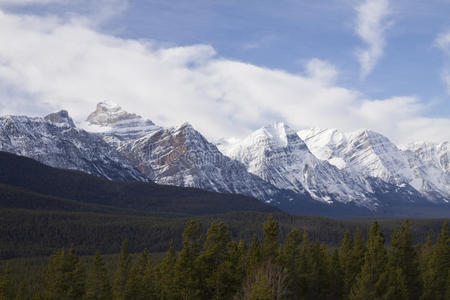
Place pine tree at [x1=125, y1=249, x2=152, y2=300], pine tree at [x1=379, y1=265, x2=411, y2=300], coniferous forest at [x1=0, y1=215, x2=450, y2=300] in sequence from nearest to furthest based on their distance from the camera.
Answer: coniferous forest at [x1=0, y1=215, x2=450, y2=300] < pine tree at [x1=379, y1=265, x2=411, y2=300] < pine tree at [x1=125, y1=249, x2=152, y2=300]

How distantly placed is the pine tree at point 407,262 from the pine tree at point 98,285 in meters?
47.5

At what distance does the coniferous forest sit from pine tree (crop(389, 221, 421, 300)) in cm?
16

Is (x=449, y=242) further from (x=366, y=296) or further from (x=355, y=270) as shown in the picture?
(x=366, y=296)

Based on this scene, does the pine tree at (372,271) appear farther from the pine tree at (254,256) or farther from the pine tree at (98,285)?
the pine tree at (98,285)

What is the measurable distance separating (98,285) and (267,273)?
3796 cm

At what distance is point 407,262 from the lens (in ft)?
339

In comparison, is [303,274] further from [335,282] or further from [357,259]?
[357,259]

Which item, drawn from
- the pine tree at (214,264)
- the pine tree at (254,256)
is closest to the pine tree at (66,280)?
the pine tree at (214,264)

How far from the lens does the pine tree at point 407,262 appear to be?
102562mm

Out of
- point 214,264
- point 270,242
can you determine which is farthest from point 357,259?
point 214,264

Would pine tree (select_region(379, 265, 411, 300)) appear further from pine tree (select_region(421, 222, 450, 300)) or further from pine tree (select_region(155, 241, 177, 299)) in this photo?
pine tree (select_region(155, 241, 177, 299))

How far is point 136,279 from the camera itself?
333ft

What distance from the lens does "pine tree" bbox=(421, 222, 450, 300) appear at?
106688 millimetres

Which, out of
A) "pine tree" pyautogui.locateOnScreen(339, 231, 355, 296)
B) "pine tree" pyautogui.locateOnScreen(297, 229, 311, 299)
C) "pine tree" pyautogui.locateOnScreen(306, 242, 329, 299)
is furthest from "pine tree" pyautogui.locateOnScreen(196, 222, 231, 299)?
"pine tree" pyautogui.locateOnScreen(339, 231, 355, 296)
